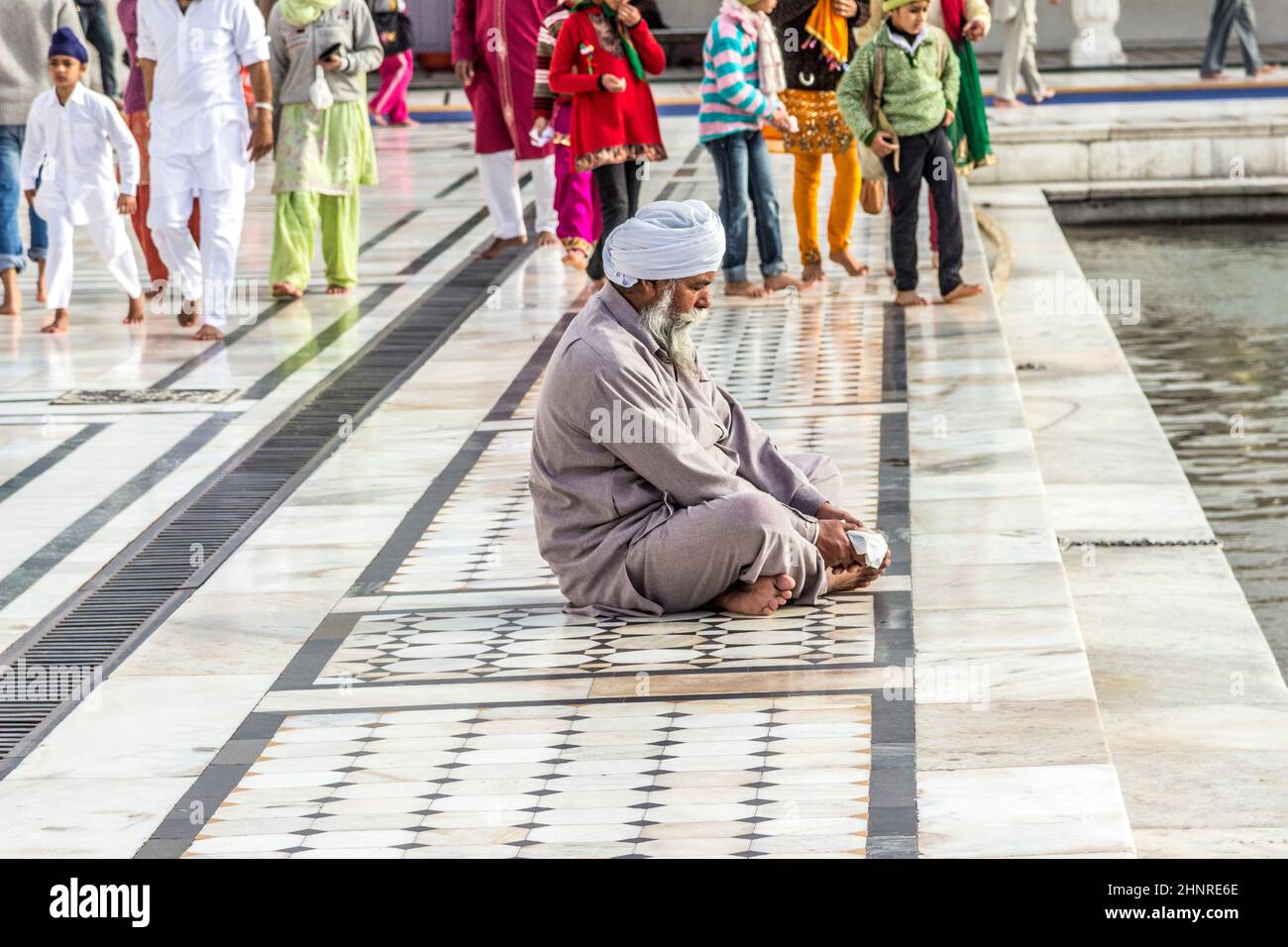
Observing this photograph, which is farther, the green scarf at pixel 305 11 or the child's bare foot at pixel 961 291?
the green scarf at pixel 305 11

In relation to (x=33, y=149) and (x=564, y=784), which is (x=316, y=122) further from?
(x=564, y=784)

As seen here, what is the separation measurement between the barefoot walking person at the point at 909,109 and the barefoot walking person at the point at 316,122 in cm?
209

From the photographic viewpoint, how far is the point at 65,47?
819 centimetres

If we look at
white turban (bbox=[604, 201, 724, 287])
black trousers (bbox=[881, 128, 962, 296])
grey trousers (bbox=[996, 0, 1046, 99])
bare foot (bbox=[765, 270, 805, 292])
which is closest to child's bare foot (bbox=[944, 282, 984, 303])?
black trousers (bbox=[881, 128, 962, 296])

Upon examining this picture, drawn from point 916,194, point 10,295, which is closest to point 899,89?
point 916,194

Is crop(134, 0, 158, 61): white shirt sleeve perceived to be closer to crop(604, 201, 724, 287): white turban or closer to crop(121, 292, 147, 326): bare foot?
crop(121, 292, 147, 326): bare foot

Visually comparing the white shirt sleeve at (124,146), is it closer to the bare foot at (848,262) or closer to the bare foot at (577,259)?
the bare foot at (577,259)

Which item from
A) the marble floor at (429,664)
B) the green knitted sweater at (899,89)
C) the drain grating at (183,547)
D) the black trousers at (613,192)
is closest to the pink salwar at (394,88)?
the black trousers at (613,192)

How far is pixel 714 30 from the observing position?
27.4 feet

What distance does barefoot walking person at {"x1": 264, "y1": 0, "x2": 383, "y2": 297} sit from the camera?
868 cm

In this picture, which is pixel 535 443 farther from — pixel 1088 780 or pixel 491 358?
pixel 491 358

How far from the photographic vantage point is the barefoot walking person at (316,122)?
342 inches
